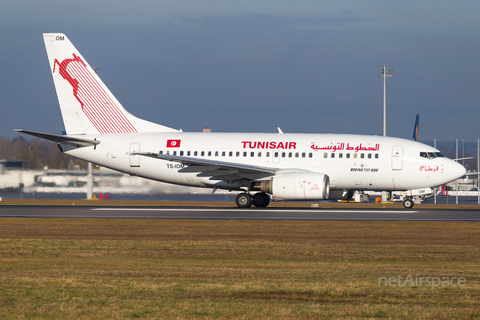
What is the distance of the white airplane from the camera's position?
31.0 m

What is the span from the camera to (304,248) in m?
15.8

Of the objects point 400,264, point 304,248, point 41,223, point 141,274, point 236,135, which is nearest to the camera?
point 141,274

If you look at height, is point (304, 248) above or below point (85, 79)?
below

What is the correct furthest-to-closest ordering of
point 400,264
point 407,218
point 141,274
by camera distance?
point 407,218
point 400,264
point 141,274

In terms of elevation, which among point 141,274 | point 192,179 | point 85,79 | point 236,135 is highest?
point 85,79

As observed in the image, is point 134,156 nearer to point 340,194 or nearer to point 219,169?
point 219,169

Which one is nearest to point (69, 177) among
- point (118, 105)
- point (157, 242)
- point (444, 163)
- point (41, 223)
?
point (118, 105)

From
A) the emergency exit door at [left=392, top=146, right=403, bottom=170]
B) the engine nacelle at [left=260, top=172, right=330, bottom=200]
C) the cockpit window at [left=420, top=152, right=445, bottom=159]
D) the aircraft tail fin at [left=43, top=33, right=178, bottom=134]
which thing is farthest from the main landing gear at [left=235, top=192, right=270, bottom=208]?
the cockpit window at [left=420, top=152, right=445, bottom=159]

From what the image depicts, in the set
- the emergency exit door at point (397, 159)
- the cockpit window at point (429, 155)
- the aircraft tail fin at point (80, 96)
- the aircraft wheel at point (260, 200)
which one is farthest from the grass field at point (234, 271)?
the aircraft tail fin at point (80, 96)

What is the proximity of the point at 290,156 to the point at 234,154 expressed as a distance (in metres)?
A: 3.00

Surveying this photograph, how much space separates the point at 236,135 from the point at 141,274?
21.9 meters

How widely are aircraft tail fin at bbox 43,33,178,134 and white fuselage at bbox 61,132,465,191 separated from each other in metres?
0.77

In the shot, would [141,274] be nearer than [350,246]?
Yes

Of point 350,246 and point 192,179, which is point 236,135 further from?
point 350,246
